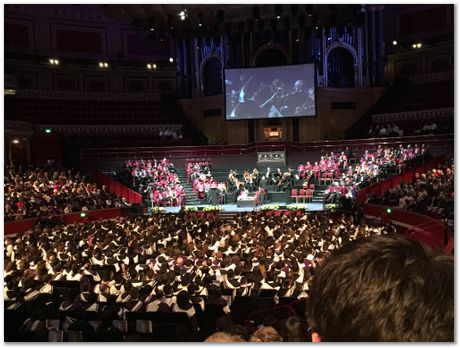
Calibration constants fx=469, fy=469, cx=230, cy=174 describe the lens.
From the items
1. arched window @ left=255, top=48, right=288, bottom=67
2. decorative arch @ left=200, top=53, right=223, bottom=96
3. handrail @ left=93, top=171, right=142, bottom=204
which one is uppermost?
arched window @ left=255, top=48, right=288, bottom=67

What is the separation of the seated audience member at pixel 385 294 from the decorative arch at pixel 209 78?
3962cm

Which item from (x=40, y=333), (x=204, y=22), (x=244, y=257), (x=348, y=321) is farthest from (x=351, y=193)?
(x=348, y=321)

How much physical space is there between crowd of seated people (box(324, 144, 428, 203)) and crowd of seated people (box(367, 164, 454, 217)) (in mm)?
2363

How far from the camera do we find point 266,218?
18.7 m

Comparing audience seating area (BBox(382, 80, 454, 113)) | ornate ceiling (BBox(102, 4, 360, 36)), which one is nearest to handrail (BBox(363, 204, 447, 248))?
ornate ceiling (BBox(102, 4, 360, 36))

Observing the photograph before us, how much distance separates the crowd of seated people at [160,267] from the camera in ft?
27.2

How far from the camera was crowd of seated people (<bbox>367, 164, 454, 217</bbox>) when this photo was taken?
635 inches

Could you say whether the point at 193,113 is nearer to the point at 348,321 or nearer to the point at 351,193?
the point at 351,193

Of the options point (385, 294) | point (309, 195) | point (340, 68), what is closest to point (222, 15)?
point (309, 195)

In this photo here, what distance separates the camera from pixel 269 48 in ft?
128

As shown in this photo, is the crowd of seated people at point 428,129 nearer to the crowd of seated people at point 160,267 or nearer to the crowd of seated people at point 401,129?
the crowd of seated people at point 401,129

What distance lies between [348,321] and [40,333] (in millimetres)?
6307

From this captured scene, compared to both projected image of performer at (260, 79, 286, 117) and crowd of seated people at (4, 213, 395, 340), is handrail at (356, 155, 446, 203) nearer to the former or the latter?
crowd of seated people at (4, 213, 395, 340)

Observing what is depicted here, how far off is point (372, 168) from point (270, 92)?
452 inches
